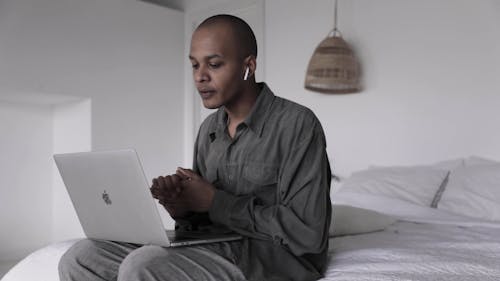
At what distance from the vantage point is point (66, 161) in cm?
117

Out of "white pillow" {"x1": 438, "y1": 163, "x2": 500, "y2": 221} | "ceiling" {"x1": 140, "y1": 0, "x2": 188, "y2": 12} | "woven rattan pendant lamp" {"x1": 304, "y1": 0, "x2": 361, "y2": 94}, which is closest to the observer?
"white pillow" {"x1": 438, "y1": 163, "x2": 500, "y2": 221}

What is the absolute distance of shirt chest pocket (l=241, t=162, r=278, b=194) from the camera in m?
1.21

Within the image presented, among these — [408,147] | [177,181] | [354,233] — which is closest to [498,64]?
[408,147]

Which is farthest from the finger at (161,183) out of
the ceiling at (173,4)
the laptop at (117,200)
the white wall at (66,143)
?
the ceiling at (173,4)

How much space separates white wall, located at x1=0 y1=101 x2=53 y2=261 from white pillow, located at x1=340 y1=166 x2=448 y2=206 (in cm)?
254

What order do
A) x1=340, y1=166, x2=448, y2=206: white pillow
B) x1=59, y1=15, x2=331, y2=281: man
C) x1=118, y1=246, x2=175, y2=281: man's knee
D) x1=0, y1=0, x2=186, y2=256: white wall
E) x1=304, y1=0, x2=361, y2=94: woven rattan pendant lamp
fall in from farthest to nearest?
1. x1=0, y1=0, x2=186, y2=256: white wall
2. x1=304, y1=0, x2=361, y2=94: woven rattan pendant lamp
3. x1=340, y1=166, x2=448, y2=206: white pillow
4. x1=59, y1=15, x2=331, y2=281: man
5. x1=118, y1=246, x2=175, y2=281: man's knee

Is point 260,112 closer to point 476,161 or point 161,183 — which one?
point 161,183

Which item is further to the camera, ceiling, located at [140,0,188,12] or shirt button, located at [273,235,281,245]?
ceiling, located at [140,0,188,12]

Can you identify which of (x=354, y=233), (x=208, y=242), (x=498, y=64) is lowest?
(x=354, y=233)

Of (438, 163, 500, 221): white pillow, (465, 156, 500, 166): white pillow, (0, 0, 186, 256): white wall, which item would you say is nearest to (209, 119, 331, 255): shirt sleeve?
(438, 163, 500, 221): white pillow

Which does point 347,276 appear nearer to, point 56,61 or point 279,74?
point 279,74

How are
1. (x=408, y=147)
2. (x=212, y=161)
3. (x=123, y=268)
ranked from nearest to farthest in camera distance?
(x=123, y=268) < (x=212, y=161) < (x=408, y=147)

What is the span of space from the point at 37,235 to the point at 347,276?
11.6 ft

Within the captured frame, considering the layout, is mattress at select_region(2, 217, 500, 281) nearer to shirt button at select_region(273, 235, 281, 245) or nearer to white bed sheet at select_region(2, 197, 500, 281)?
white bed sheet at select_region(2, 197, 500, 281)
